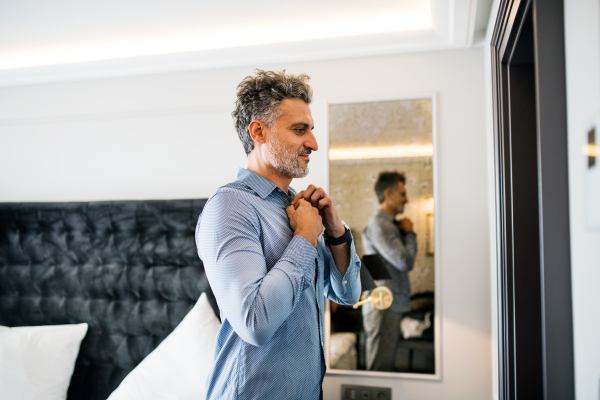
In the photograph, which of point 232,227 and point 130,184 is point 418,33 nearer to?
point 232,227

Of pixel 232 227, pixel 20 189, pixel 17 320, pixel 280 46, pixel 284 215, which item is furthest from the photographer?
pixel 20 189

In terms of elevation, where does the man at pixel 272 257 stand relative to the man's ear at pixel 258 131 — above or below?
below

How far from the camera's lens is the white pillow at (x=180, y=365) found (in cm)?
178

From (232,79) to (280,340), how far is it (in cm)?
167

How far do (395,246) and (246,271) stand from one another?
126 cm

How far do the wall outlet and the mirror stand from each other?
81 millimetres

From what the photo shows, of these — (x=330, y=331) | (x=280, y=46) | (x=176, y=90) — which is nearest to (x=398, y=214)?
(x=330, y=331)

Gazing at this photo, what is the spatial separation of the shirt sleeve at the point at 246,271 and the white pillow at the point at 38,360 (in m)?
1.59

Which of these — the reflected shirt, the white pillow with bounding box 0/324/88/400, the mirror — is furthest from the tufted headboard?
the reflected shirt

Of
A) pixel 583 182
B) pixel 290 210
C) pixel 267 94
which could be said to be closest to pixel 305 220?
pixel 290 210

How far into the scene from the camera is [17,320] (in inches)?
89.3

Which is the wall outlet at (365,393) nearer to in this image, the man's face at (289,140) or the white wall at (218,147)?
the white wall at (218,147)

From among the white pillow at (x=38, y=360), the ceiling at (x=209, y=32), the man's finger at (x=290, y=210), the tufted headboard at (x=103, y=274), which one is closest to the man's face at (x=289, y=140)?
the man's finger at (x=290, y=210)

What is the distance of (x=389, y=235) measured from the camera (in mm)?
2008
